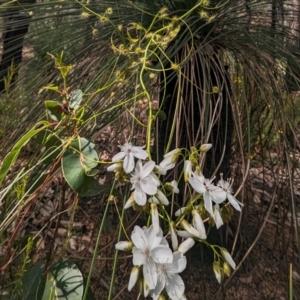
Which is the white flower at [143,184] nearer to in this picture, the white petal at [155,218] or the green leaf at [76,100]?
the white petal at [155,218]

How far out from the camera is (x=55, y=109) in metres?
0.80

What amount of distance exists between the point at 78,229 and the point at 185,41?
0.66 metres

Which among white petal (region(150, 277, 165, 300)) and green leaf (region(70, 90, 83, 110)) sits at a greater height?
green leaf (region(70, 90, 83, 110))

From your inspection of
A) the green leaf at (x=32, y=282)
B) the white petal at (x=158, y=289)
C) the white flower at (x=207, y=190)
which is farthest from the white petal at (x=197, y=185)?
the green leaf at (x=32, y=282)

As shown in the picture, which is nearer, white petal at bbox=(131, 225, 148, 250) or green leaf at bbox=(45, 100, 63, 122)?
white petal at bbox=(131, 225, 148, 250)

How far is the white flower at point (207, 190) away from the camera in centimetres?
69

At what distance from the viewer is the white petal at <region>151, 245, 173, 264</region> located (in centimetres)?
63

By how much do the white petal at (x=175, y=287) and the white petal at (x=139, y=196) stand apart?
0.08 m

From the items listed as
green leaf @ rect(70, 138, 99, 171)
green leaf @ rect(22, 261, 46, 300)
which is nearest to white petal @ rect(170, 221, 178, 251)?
green leaf @ rect(70, 138, 99, 171)

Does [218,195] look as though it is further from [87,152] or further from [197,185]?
[87,152]

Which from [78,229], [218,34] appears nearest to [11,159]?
[218,34]

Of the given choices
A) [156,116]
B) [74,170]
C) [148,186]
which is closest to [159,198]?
[148,186]

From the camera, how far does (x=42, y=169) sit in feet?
3.17

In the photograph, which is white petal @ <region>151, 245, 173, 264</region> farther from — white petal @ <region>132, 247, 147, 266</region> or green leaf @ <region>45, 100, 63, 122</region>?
green leaf @ <region>45, 100, 63, 122</region>
